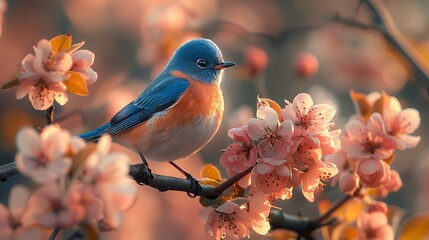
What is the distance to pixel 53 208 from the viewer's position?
1.69 meters

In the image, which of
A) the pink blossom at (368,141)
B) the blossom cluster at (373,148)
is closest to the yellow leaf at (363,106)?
the blossom cluster at (373,148)

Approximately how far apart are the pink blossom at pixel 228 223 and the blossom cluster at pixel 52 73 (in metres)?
0.59

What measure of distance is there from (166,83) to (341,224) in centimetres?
122

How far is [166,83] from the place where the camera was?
3.66 meters

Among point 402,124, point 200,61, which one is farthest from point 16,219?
point 200,61

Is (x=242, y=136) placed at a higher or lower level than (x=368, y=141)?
higher

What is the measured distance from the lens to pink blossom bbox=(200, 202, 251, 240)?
243 centimetres

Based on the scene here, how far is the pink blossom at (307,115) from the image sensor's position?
2.26 meters

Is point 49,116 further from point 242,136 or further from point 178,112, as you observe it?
point 178,112

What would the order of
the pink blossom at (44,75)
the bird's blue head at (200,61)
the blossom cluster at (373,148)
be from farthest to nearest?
1. the bird's blue head at (200,61)
2. the blossom cluster at (373,148)
3. the pink blossom at (44,75)

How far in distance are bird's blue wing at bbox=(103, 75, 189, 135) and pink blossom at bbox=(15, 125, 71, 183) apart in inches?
66.5

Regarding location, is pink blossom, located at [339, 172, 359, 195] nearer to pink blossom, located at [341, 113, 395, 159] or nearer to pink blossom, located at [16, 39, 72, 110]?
pink blossom, located at [341, 113, 395, 159]

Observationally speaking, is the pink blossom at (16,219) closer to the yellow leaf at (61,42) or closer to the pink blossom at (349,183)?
the yellow leaf at (61,42)

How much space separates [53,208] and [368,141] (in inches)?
49.3
